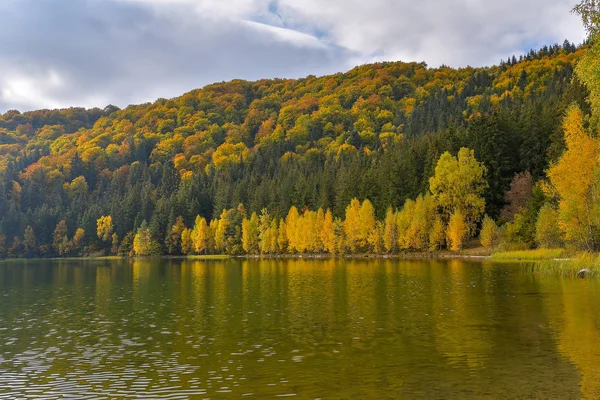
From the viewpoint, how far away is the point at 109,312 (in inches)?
1561

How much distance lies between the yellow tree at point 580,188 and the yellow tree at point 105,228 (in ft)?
540

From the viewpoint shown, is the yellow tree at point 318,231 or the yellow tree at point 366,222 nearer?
the yellow tree at point 366,222

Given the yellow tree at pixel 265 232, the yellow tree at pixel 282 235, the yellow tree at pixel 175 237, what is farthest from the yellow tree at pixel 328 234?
the yellow tree at pixel 175 237

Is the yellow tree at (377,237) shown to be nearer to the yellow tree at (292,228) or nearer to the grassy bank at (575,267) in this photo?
the yellow tree at (292,228)

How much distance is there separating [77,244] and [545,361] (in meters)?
197

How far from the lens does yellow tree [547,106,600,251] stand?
188 ft

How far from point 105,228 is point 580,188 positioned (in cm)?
16872

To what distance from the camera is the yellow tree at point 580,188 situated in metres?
57.2

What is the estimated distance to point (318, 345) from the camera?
82.1ft

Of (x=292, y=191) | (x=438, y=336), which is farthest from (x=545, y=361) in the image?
(x=292, y=191)

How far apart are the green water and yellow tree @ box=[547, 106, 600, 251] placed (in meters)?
13.4

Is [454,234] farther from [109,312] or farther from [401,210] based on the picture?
[109,312]

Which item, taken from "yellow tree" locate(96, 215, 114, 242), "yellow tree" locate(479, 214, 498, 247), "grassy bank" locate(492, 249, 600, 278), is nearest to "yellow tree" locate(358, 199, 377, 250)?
"yellow tree" locate(479, 214, 498, 247)

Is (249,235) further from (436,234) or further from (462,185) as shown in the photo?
(462,185)
